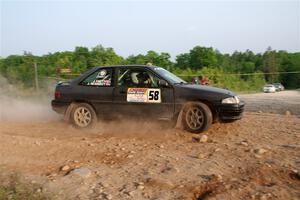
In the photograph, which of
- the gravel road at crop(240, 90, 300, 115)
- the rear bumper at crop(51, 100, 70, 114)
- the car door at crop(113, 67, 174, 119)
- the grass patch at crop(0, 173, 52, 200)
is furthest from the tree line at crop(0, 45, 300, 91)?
the grass patch at crop(0, 173, 52, 200)

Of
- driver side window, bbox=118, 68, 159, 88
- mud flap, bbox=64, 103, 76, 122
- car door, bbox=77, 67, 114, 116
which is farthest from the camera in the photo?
mud flap, bbox=64, 103, 76, 122

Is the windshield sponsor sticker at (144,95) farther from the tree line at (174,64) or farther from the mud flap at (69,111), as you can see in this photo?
the tree line at (174,64)

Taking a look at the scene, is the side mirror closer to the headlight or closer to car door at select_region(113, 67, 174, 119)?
car door at select_region(113, 67, 174, 119)

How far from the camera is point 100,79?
8461 mm

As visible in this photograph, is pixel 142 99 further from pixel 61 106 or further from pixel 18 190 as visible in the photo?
pixel 18 190

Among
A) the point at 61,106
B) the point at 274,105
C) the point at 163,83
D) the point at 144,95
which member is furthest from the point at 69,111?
the point at 274,105

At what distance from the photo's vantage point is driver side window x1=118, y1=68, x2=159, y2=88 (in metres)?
8.00

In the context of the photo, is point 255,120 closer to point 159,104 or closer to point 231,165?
point 159,104

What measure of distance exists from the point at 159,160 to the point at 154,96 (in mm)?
2324

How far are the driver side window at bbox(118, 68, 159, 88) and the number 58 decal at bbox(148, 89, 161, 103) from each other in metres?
0.12

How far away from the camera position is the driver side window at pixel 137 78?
7996mm

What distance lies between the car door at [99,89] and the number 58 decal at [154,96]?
3.04 feet

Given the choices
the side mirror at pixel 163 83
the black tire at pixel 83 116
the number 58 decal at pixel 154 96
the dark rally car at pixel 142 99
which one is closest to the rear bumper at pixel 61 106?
the dark rally car at pixel 142 99

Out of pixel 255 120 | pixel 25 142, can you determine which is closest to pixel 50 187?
pixel 25 142
